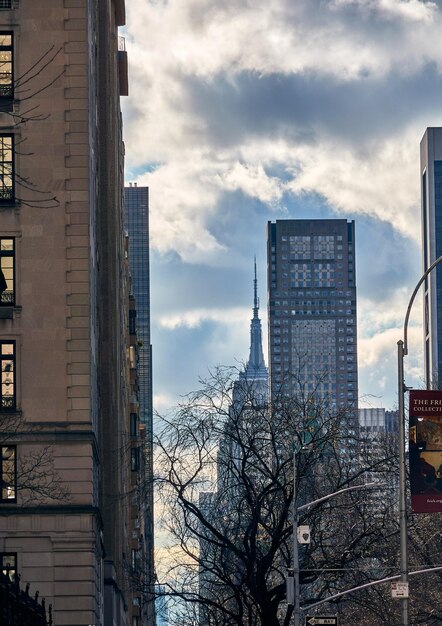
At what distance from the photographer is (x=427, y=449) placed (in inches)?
1495

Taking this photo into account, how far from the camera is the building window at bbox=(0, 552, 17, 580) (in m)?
56.5

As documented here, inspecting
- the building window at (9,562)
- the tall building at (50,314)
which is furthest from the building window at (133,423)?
the building window at (9,562)

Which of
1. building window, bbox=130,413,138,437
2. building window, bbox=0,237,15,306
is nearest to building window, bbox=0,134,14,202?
building window, bbox=0,237,15,306

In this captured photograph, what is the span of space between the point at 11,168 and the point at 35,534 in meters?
13.1

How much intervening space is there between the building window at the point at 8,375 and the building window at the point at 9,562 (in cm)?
514

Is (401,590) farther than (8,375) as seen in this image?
No

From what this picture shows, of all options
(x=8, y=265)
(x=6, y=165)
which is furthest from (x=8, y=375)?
(x=6, y=165)

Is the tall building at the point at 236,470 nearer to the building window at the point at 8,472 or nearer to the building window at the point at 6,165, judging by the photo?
the building window at the point at 8,472

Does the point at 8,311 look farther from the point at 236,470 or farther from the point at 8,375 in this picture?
the point at 236,470

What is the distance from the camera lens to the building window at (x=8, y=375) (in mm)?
58000

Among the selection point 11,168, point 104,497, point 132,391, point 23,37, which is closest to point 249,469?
point 11,168

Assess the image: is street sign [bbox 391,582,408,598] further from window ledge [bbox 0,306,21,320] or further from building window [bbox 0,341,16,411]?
window ledge [bbox 0,306,21,320]

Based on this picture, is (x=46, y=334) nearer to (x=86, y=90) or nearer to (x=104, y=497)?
(x=86, y=90)

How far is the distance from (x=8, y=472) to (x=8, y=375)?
11.6 feet
